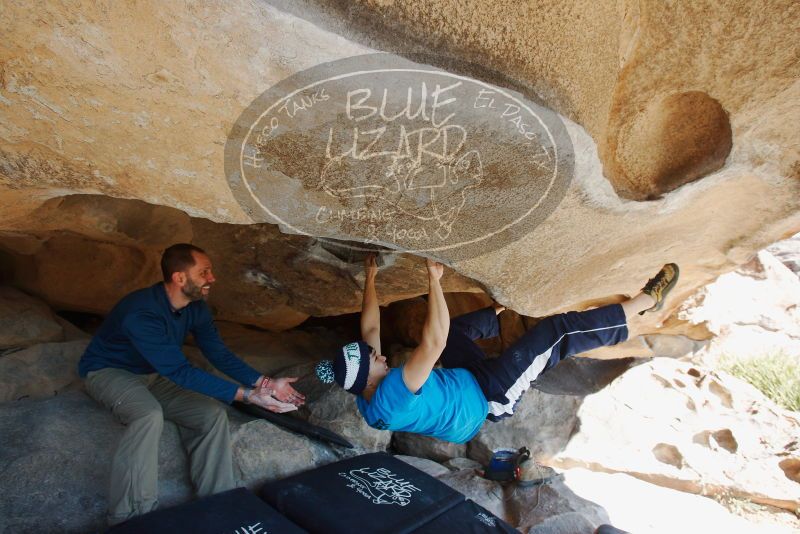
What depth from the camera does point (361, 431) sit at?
3406 millimetres

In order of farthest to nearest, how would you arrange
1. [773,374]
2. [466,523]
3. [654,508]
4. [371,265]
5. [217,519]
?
[773,374], [654,508], [371,265], [466,523], [217,519]

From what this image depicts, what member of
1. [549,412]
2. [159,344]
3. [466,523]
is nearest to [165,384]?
[159,344]

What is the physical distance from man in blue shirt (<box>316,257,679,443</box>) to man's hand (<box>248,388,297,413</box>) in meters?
0.22

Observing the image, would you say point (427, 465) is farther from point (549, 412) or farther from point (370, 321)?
point (370, 321)

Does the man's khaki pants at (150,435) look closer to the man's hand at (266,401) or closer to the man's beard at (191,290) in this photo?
the man's hand at (266,401)

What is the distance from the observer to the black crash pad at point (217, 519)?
1.93 meters

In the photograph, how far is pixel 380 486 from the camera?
8.62 ft

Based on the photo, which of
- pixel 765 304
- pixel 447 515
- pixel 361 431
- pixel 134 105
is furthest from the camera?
pixel 765 304

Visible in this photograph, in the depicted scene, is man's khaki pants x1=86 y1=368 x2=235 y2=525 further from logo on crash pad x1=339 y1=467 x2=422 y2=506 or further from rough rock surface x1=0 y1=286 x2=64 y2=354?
rough rock surface x1=0 y1=286 x2=64 y2=354

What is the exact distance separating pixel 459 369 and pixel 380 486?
74 cm

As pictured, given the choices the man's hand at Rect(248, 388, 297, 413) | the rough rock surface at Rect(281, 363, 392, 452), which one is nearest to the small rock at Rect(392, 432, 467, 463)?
the rough rock surface at Rect(281, 363, 392, 452)

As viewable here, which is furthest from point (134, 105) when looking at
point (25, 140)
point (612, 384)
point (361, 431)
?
point (612, 384)

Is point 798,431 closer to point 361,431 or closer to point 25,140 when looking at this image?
point 361,431

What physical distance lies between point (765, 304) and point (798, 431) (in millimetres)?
3758
